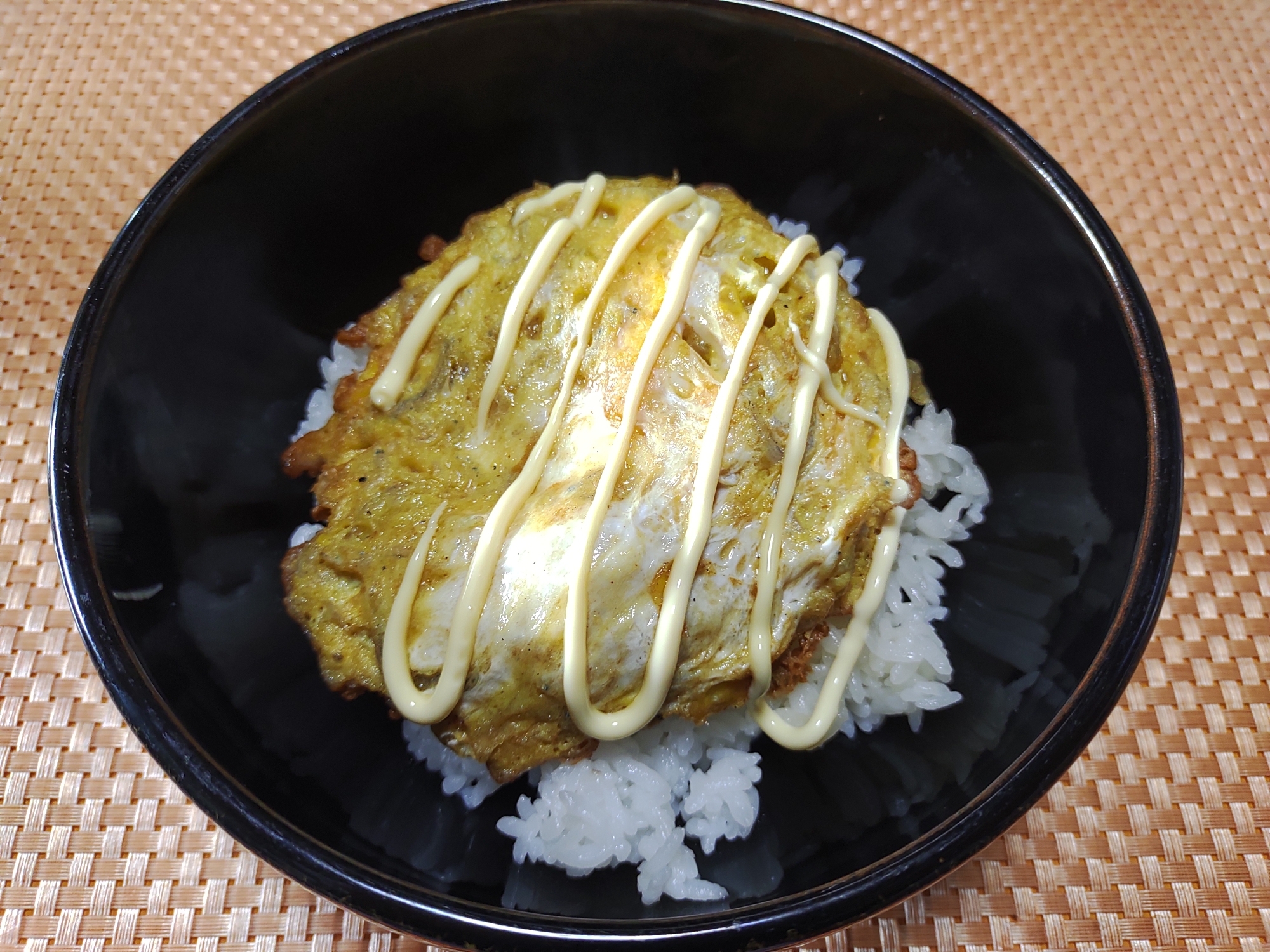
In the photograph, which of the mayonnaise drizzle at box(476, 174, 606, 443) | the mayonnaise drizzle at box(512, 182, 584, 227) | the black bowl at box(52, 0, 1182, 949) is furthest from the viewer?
the mayonnaise drizzle at box(512, 182, 584, 227)

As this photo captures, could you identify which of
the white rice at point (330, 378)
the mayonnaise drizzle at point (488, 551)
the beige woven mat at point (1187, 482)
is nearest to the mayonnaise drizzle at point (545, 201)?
the mayonnaise drizzle at point (488, 551)

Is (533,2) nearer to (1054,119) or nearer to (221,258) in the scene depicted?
(221,258)

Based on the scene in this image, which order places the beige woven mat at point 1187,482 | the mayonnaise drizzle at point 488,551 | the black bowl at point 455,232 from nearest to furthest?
the black bowl at point 455,232 → the mayonnaise drizzle at point 488,551 → the beige woven mat at point 1187,482

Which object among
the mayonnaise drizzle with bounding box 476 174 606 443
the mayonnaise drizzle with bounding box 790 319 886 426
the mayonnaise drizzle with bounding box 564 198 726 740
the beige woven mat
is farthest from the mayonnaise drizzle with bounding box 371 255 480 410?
the beige woven mat

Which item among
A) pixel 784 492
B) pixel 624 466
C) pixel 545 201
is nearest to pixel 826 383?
pixel 784 492

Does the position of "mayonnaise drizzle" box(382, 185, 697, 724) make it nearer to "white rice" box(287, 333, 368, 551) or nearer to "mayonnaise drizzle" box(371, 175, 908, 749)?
"mayonnaise drizzle" box(371, 175, 908, 749)

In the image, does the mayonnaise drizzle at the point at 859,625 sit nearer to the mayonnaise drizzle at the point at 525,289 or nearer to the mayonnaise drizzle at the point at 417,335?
the mayonnaise drizzle at the point at 525,289
